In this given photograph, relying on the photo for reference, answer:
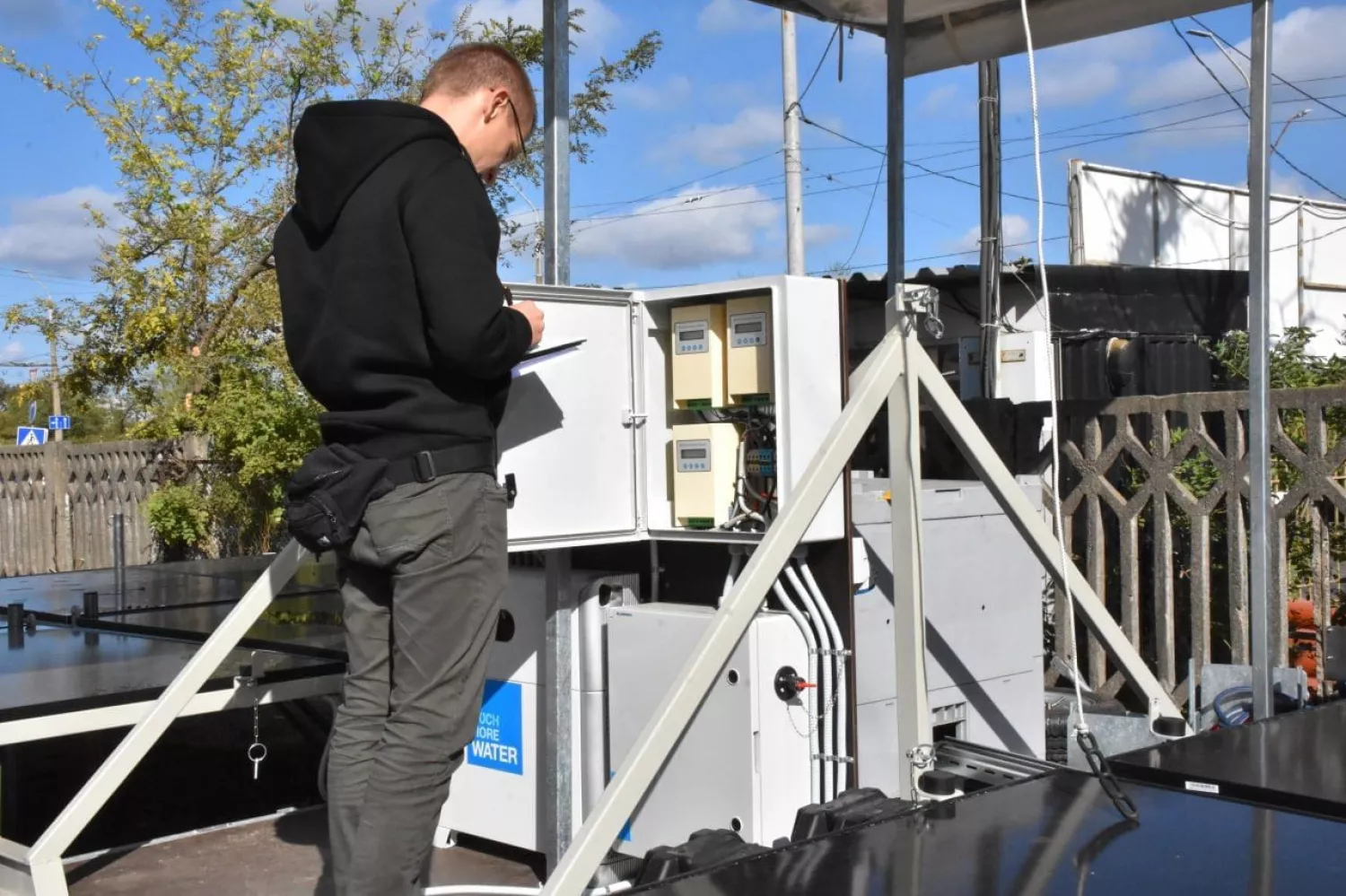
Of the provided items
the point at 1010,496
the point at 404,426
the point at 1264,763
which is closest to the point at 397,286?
the point at 404,426

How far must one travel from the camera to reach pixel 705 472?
3.62 m

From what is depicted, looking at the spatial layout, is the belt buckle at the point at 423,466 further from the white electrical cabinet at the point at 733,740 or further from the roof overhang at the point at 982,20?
the roof overhang at the point at 982,20

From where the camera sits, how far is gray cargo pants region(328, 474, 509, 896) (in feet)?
7.59

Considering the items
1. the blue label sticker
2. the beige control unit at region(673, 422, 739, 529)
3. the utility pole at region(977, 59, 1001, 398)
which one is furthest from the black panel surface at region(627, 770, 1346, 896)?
the utility pole at region(977, 59, 1001, 398)

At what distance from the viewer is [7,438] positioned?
31.5 metres

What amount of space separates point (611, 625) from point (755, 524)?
501mm

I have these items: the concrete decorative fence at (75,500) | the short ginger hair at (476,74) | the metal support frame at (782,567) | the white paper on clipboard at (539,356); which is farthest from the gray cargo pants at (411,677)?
the concrete decorative fence at (75,500)

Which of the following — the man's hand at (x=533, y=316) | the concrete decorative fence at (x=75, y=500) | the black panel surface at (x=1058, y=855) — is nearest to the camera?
the black panel surface at (x=1058, y=855)

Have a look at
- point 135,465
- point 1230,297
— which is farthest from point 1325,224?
point 135,465

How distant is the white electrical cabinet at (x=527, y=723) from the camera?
12.3 feet

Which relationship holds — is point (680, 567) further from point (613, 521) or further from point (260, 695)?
point (260, 695)

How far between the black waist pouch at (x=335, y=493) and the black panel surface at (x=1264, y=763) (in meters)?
1.47

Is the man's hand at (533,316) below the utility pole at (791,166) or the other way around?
below

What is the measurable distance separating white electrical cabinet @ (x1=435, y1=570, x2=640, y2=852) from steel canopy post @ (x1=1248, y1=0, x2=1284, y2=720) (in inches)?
66.6
